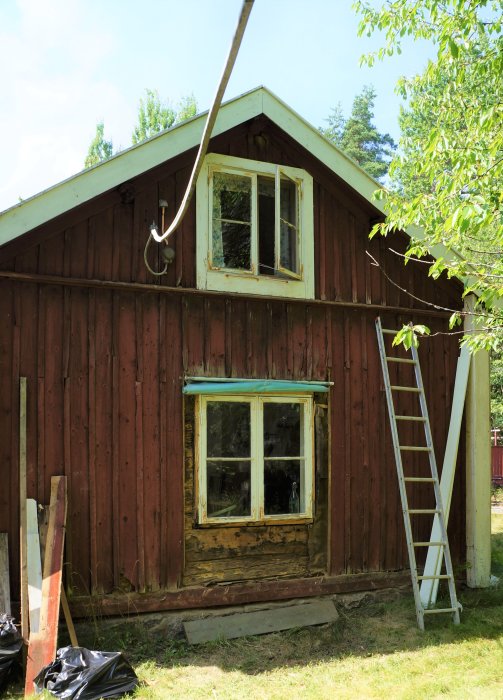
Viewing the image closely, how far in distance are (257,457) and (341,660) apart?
2073 millimetres

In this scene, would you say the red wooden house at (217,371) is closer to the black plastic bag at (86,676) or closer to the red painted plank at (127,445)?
the red painted plank at (127,445)

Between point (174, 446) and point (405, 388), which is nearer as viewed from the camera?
point (174, 446)

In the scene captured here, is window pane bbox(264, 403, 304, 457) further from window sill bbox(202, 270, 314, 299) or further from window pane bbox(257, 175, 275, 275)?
window pane bbox(257, 175, 275, 275)

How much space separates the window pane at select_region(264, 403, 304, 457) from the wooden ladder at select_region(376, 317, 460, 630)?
1.04 m

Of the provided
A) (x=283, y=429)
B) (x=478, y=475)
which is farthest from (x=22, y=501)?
(x=478, y=475)

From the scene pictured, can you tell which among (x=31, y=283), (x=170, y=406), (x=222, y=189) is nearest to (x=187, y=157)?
(x=222, y=189)

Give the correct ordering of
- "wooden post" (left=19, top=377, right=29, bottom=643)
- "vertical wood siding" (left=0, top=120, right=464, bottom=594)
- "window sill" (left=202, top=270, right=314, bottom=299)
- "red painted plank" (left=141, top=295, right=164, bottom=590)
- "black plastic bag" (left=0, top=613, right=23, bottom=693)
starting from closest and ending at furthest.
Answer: "black plastic bag" (left=0, top=613, right=23, bottom=693)
"wooden post" (left=19, top=377, right=29, bottom=643)
"vertical wood siding" (left=0, top=120, right=464, bottom=594)
"red painted plank" (left=141, top=295, right=164, bottom=590)
"window sill" (left=202, top=270, right=314, bottom=299)

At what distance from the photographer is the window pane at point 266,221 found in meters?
7.34

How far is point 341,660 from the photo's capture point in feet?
19.6

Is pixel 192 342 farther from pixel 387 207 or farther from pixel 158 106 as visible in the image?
pixel 158 106

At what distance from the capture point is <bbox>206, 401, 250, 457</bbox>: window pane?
683 cm

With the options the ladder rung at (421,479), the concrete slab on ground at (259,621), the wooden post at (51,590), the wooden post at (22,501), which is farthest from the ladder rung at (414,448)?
the wooden post at (22,501)

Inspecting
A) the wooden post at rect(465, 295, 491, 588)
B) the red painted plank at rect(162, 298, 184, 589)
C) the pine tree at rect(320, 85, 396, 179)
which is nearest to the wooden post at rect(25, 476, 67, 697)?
the red painted plank at rect(162, 298, 184, 589)

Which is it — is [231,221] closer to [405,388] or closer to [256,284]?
[256,284]
